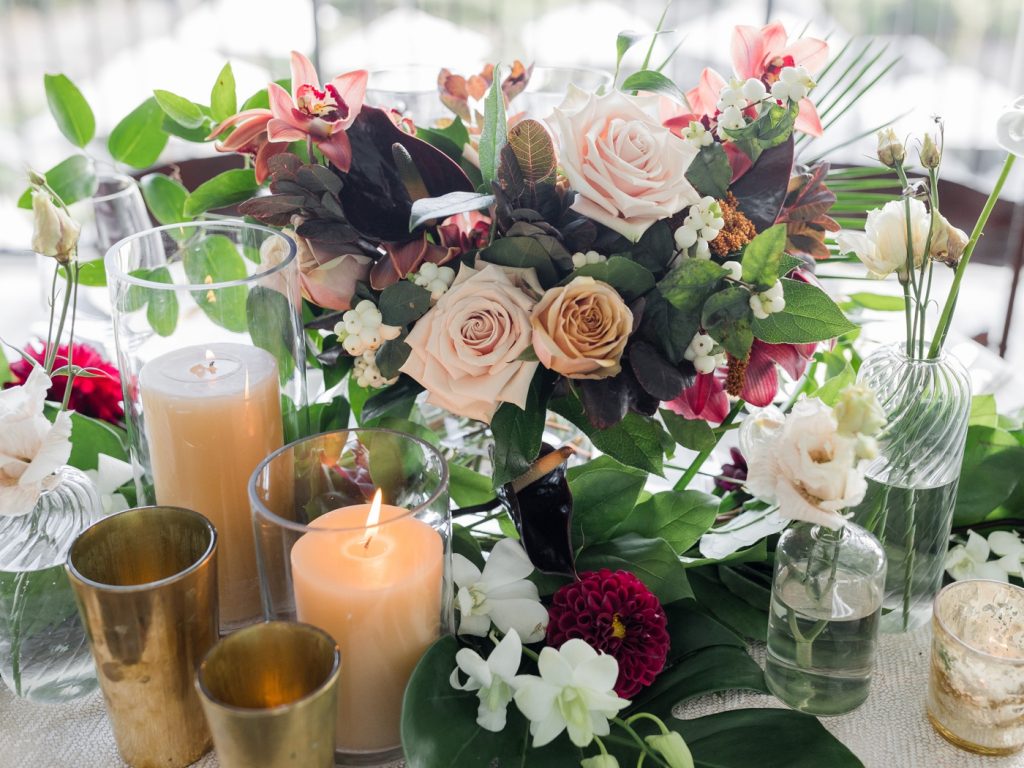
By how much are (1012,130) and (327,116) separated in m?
0.41

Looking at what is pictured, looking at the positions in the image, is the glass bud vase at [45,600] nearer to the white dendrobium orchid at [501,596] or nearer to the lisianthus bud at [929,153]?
the white dendrobium orchid at [501,596]

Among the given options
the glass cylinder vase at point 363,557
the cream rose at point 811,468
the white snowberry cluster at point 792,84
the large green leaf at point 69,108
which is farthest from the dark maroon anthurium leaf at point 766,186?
the large green leaf at point 69,108

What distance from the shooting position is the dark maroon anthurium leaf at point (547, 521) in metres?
0.66

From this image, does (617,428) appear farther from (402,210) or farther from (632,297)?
(402,210)

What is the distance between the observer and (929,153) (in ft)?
2.02

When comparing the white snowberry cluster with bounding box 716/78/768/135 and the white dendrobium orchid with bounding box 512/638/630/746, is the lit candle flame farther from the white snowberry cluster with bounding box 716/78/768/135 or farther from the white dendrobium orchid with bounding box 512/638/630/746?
the white snowberry cluster with bounding box 716/78/768/135

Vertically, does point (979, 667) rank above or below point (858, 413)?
below

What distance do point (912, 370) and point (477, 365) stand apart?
0.28 meters

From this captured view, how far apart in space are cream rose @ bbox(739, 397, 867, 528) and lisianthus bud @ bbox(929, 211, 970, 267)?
15 centimetres

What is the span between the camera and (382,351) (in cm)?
66

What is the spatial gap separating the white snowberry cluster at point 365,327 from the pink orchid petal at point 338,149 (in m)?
0.09

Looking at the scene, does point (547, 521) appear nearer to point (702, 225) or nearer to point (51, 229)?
point (702, 225)

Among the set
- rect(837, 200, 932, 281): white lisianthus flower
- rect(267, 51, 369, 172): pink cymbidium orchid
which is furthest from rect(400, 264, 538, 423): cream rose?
rect(837, 200, 932, 281): white lisianthus flower

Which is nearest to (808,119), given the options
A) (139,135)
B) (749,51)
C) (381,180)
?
(749,51)
